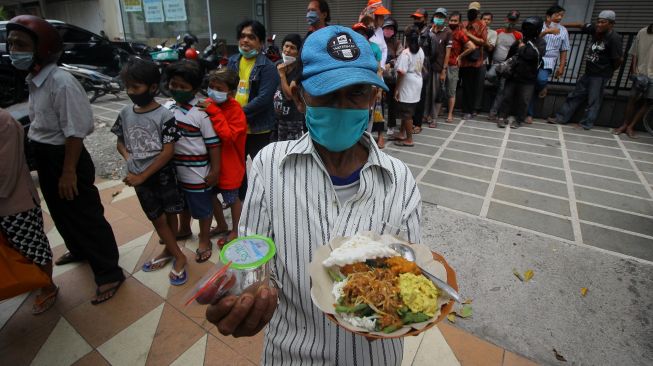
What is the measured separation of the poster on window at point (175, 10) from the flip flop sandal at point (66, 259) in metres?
11.6

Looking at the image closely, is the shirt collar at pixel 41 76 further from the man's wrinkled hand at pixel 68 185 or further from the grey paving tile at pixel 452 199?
the grey paving tile at pixel 452 199

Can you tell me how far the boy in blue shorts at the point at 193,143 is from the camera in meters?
2.79

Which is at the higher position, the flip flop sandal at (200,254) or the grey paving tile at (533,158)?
the grey paving tile at (533,158)

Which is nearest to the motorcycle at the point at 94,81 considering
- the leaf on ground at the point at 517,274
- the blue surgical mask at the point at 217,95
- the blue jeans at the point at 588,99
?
the blue surgical mask at the point at 217,95

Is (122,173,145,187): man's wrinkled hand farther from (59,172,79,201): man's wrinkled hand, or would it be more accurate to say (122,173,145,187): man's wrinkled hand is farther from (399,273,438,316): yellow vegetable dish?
(399,273,438,316): yellow vegetable dish

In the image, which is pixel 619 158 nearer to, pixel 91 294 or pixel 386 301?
pixel 386 301

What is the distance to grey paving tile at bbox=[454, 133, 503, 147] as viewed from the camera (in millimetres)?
6484

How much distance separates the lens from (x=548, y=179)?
4996 millimetres

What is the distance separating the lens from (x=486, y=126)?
7566 millimetres

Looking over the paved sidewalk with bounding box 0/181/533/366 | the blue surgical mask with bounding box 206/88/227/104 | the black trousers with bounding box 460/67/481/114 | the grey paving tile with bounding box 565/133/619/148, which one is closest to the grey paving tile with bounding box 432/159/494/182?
the grey paving tile with bounding box 565/133/619/148

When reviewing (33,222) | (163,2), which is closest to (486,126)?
(33,222)

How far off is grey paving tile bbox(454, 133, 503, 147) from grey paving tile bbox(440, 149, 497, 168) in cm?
77

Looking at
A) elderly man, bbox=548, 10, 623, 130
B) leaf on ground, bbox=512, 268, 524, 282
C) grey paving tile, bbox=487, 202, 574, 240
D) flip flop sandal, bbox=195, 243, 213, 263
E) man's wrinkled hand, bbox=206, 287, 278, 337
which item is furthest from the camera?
elderly man, bbox=548, 10, 623, 130

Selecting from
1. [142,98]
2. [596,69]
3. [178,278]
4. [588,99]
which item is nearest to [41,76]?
[142,98]
